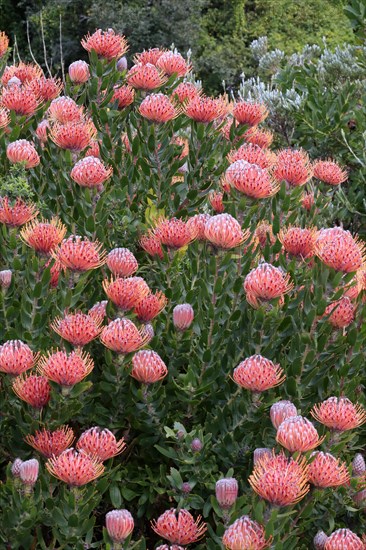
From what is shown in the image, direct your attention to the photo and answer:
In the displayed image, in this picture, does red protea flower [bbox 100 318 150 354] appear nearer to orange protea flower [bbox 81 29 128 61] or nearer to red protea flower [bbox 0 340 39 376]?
red protea flower [bbox 0 340 39 376]

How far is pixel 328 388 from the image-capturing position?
225 centimetres

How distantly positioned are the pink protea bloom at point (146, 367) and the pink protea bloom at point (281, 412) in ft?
1.02

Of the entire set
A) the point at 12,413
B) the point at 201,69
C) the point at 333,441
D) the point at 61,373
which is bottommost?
the point at 201,69

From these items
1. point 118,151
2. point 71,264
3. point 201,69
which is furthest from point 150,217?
point 201,69

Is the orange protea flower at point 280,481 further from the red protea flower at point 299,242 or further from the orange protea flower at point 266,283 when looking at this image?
the red protea flower at point 299,242

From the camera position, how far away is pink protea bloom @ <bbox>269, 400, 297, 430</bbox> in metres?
1.89

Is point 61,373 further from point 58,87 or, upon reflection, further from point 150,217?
point 58,87

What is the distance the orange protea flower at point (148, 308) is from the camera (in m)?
2.14

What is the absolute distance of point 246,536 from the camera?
1.63 meters

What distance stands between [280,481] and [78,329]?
24.6 inches

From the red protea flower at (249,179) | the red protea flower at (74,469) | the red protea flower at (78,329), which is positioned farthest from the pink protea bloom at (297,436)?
the red protea flower at (249,179)

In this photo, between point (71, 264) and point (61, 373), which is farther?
point (71, 264)

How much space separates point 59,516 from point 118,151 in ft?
4.62

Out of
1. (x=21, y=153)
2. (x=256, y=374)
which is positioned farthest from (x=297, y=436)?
(x=21, y=153)
